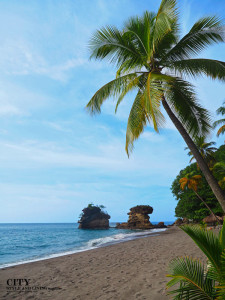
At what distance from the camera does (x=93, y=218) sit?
74.9 meters

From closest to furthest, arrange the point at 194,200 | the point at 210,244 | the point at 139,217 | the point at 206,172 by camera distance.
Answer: the point at 210,244 < the point at 206,172 < the point at 194,200 < the point at 139,217

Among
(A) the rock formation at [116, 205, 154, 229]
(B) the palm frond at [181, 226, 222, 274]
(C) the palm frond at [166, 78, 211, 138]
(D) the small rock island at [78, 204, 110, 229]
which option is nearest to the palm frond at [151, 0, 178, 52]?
(C) the palm frond at [166, 78, 211, 138]

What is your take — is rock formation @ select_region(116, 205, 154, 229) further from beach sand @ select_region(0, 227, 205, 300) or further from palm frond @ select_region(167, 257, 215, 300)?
palm frond @ select_region(167, 257, 215, 300)

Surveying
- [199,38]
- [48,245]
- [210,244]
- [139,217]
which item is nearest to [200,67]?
[199,38]

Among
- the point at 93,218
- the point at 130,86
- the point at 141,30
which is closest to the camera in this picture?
the point at 130,86

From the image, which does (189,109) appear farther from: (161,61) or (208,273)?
(208,273)

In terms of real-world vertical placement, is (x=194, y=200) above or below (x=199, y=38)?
below

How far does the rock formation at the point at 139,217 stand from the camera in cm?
5838

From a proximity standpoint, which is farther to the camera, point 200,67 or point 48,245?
point 48,245

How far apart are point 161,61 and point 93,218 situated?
7364 centimetres

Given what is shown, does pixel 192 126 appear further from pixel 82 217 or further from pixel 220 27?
pixel 82 217

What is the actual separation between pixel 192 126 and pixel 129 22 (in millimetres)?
4823

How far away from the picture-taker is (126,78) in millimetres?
7641

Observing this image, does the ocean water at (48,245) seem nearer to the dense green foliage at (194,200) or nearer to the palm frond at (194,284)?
the dense green foliage at (194,200)
